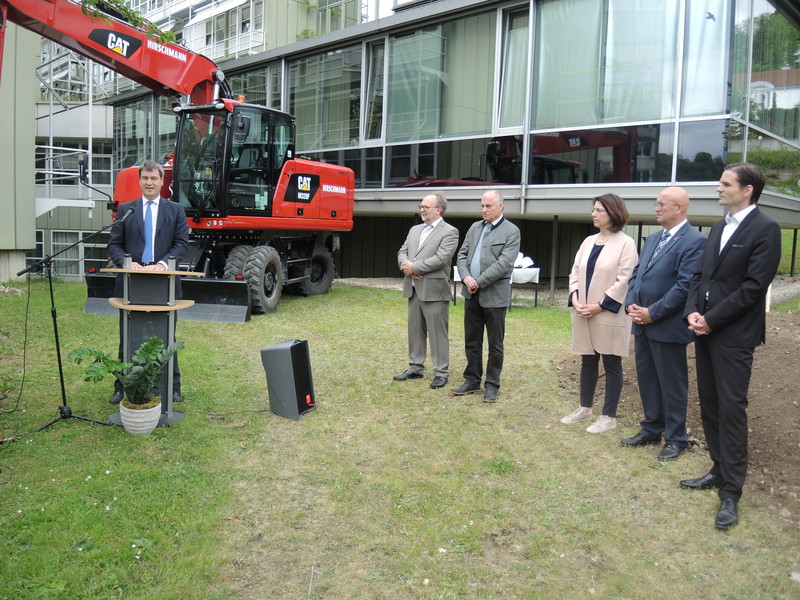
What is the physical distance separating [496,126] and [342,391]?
7.52 m

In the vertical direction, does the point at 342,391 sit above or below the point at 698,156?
below

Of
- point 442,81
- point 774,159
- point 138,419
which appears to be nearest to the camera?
point 138,419

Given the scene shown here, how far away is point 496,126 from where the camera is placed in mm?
12352

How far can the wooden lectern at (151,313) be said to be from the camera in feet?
16.3

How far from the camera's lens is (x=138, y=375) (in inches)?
188

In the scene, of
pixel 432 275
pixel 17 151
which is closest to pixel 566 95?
pixel 432 275

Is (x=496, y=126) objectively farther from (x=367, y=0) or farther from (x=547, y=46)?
(x=367, y=0)

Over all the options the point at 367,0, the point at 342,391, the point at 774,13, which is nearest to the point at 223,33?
the point at 367,0

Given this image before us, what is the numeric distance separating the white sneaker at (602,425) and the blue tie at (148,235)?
12.1 feet

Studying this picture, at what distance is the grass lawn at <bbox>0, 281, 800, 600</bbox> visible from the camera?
3.18m

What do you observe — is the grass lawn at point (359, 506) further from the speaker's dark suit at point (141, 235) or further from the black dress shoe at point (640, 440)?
the speaker's dark suit at point (141, 235)

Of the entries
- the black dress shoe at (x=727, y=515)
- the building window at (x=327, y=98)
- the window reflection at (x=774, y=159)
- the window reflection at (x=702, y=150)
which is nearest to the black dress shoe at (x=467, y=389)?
the black dress shoe at (x=727, y=515)

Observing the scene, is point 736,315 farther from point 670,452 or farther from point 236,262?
point 236,262

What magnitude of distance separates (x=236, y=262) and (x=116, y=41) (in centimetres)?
324
